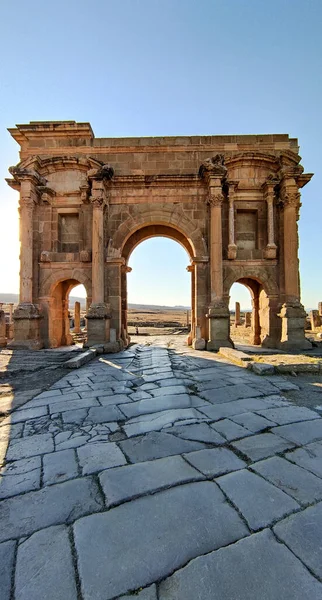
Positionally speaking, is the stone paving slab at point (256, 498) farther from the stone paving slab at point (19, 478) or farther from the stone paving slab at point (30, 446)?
the stone paving slab at point (30, 446)

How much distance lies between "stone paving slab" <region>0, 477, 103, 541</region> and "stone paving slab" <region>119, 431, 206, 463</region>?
0.48m

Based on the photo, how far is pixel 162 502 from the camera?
1794 millimetres

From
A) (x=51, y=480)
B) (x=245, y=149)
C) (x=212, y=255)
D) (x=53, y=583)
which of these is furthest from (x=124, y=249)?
(x=53, y=583)

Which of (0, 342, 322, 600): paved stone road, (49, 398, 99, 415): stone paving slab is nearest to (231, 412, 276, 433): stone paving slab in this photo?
(0, 342, 322, 600): paved stone road

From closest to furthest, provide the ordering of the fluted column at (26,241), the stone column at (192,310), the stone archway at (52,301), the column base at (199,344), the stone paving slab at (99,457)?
the stone paving slab at (99,457) → the column base at (199,344) → the fluted column at (26,241) → the stone archway at (52,301) → the stone column at (192,310)

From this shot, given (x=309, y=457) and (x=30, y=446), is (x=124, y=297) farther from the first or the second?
(x=309, y=457)

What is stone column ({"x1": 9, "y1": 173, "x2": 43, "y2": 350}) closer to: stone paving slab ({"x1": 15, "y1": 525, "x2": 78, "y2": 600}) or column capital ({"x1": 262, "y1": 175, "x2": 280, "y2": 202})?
column capital ({"x1": 262, "y1": 175, "x2": 280, "y2": 202})

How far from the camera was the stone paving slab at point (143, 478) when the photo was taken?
189 cm

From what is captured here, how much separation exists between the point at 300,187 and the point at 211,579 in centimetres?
1150

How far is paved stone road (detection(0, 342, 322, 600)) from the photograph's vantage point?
127 centimetres

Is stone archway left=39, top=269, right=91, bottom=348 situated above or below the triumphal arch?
below

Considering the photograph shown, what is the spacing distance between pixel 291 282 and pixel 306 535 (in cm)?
899

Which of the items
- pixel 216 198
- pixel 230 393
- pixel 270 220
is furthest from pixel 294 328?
pixel 230 393

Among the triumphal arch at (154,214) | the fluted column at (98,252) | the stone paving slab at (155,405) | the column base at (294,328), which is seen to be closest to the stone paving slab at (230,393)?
the stone paving slab at (155,405)
